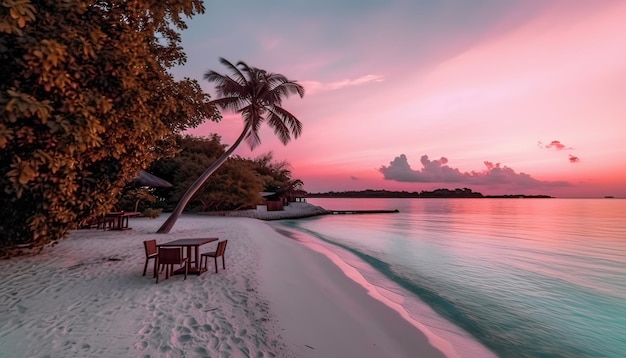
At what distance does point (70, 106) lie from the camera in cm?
401

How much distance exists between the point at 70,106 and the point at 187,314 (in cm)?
344

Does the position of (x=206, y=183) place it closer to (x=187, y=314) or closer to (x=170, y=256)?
(x=170, y=256)

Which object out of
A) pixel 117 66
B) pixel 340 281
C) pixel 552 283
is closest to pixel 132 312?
pixel 117 66

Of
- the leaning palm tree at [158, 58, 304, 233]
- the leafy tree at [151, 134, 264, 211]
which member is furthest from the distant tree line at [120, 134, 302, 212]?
the leaning palm tree at [158, 58, 304, 233]

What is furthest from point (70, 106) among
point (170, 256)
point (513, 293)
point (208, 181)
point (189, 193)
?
point (208, 181)

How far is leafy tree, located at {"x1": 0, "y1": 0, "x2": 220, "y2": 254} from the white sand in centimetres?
115

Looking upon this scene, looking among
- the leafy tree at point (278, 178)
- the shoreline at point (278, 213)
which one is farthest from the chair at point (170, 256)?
the leafy tree at point (278, 178)

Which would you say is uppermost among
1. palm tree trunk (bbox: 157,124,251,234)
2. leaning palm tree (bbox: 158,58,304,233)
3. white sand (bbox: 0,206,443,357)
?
leaning palm tree (bbox: 158,58,304,233)

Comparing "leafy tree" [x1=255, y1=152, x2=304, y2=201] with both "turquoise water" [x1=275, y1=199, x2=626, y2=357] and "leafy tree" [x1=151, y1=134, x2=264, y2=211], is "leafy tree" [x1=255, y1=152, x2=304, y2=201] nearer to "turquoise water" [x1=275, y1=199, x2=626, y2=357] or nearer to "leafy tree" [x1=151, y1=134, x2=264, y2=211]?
"leafy tree" [x1=151, y1=134, x2=264, y2=211]

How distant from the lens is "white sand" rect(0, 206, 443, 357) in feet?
12.6

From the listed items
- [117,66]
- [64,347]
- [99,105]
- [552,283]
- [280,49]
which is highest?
[280,49]

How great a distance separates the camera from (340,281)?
26.6 ft

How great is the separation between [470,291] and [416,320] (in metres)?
4.15

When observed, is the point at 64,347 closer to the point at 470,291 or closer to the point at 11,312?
the point at 11,312
